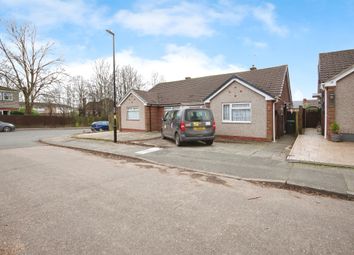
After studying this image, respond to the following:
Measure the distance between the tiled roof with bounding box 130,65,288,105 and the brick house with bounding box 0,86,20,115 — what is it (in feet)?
104

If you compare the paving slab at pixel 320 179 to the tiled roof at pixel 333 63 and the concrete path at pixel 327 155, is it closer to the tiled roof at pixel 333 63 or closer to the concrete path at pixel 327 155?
the concrete path at pixel 327 155

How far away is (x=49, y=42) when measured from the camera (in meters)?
37.1

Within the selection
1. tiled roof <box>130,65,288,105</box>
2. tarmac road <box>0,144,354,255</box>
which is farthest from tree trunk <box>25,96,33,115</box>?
tarmac road <box>0,144,354,255</box>

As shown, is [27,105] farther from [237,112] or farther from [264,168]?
[264,168]

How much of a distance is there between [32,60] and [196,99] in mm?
31537

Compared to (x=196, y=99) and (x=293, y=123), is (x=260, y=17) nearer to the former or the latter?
(x=196, y=99)

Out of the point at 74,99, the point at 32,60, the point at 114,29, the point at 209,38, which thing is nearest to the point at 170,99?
the point at 209,38

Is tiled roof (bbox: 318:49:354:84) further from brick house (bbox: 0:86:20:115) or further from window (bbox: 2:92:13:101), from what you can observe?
window (bbox: 2:92:13:101)

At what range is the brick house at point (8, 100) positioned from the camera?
130ft

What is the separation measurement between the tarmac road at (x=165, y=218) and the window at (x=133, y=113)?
597 inches

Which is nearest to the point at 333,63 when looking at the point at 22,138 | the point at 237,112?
the point at 237,112

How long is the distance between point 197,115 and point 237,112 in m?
3.92

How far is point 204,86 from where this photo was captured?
787 inches

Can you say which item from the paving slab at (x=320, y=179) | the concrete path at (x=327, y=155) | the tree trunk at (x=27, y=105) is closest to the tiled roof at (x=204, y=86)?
the concrete path at (x=327, y=155)
